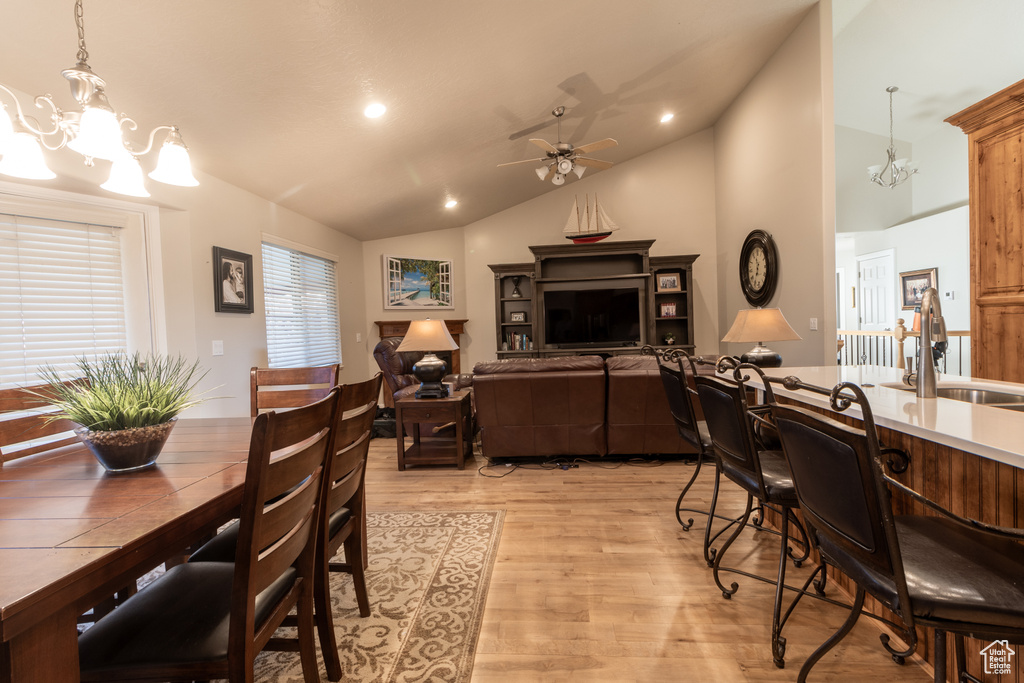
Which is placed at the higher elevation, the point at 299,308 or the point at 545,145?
the point at 545,145

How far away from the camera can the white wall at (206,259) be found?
2.99 metres

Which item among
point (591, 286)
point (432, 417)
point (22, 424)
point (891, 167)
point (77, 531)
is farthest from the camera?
point (591, 286)

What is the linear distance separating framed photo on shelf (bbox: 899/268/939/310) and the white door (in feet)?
0.67

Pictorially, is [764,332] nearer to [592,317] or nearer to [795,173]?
[795,173]

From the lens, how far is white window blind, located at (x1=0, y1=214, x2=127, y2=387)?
2.48 meters

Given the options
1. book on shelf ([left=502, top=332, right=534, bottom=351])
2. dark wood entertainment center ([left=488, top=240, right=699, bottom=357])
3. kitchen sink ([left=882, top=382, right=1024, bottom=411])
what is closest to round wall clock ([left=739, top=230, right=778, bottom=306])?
dark wood entertainment center ([left=488, top=240, right=699, bottom=357])

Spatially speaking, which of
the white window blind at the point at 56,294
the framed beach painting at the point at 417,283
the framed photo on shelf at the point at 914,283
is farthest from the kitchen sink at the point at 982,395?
the framed photo on shelf at the point at 914,283

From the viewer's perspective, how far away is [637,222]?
6.63 meters

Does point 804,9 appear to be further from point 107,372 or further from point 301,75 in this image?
point 107,372

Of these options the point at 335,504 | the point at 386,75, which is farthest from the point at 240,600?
the point at 386,75

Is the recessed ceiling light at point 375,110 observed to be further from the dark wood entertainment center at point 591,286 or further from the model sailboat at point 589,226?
the dark wood entertainment center at point 591,286

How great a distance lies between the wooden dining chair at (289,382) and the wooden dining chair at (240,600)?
1148 millimetres

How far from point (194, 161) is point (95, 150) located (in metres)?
2.21

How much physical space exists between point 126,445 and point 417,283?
5.68 m
